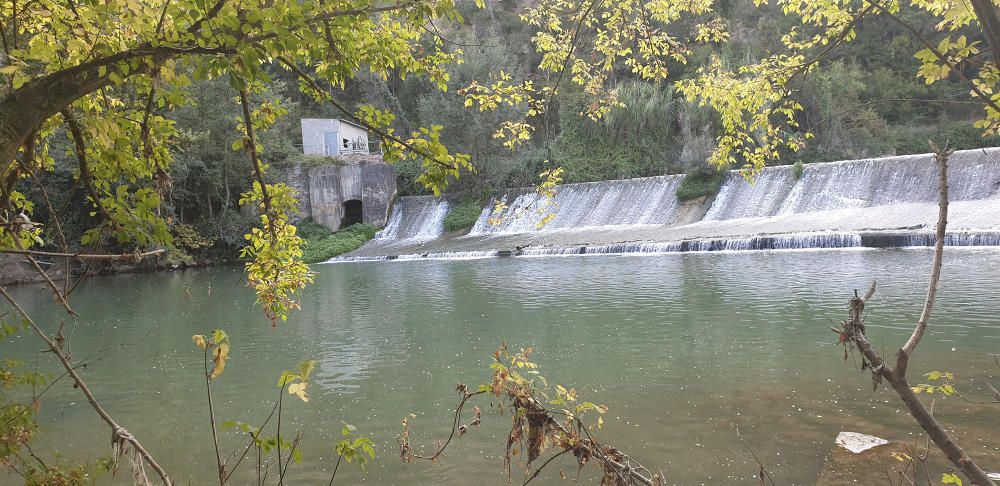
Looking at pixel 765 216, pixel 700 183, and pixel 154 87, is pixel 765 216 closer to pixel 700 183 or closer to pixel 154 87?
pixel 700 183

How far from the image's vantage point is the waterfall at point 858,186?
1742 centimetres

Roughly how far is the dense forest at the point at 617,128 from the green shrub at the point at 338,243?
8.67 feet

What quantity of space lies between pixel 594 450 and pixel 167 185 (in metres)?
2.11

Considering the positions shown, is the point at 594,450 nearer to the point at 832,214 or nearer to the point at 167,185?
the point at 167,185

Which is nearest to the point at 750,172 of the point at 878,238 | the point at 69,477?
the point at 69,477

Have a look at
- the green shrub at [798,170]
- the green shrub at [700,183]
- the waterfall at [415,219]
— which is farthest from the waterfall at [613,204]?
the green shrub at [798,170]

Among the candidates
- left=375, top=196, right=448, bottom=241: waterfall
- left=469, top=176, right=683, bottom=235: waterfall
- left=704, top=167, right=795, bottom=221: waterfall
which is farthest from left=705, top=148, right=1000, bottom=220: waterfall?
left=375, top=196, right=448, bottom=241: waterfall

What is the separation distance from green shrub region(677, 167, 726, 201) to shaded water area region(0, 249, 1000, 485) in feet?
28.1

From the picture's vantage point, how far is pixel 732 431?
4.38m

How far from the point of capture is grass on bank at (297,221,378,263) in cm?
2394

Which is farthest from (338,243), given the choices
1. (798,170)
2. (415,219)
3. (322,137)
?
(798,170)

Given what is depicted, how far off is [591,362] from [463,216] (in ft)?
65.6

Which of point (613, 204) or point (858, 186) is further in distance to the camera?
point (613, 204)

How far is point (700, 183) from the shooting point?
22.0 metres
